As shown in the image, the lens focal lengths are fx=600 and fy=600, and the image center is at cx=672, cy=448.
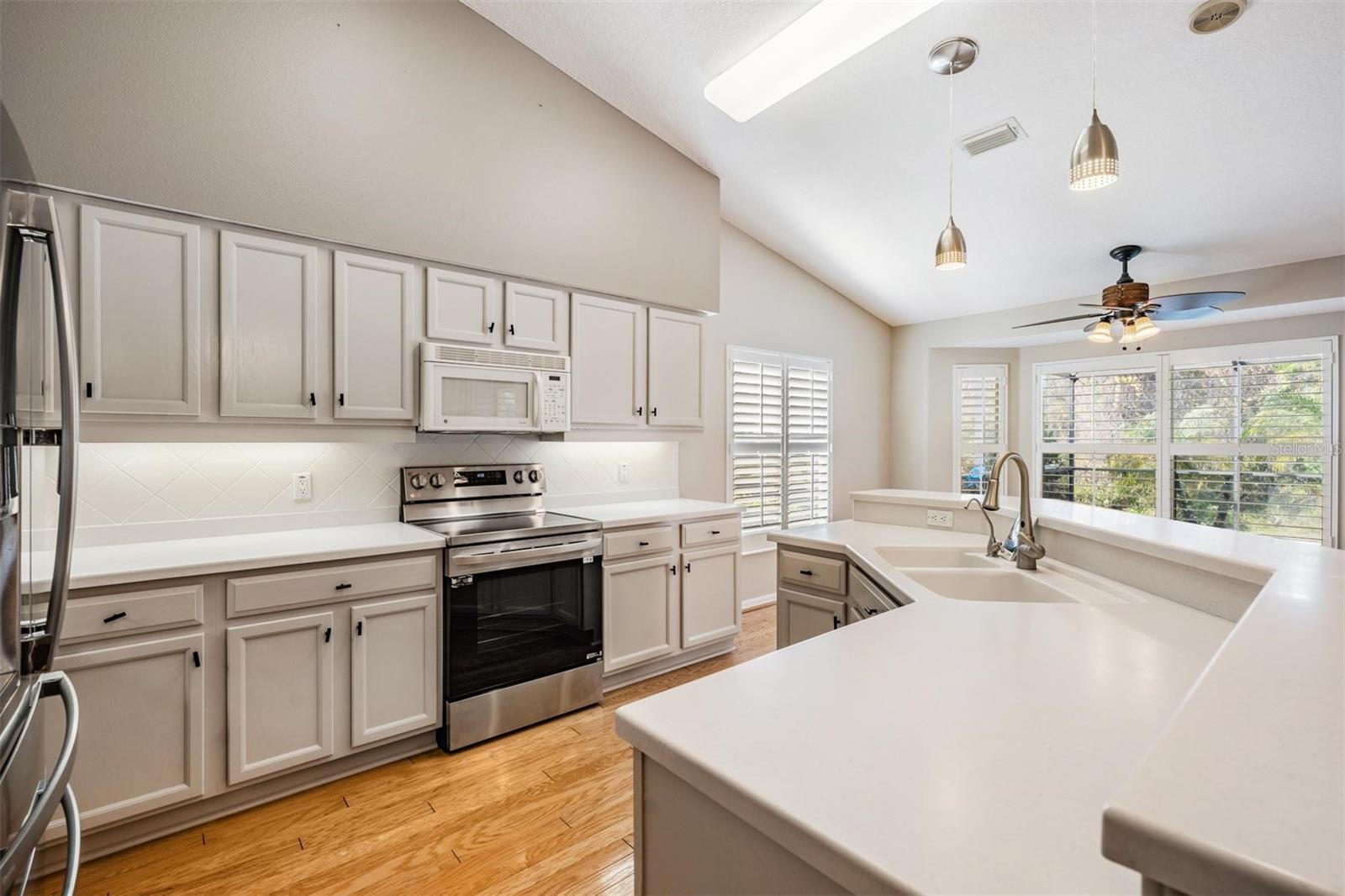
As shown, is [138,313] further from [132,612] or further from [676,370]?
[676,370]

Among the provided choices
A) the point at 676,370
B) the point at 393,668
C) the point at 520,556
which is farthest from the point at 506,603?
the point at 676,370

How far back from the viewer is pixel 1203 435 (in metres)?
4.57

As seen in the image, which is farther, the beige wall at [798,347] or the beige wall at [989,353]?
the beige wall at [798,347]

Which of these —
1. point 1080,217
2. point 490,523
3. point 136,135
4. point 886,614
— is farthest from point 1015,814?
point 1080,217

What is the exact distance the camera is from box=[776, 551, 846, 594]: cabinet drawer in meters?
2.33

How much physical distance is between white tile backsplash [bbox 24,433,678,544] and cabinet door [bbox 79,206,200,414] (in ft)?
0.97

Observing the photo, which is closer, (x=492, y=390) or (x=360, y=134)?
(x=360, y=134)

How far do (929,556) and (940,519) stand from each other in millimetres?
514

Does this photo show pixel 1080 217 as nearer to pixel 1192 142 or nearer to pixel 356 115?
pixel 1192 142

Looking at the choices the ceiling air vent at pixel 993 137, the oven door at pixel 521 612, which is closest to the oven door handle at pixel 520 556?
the oven door at pixel 521 612

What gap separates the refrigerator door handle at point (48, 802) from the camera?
868 millimetres

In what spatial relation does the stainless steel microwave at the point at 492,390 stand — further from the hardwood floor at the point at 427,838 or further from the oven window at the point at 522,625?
the hardwood floor at the point at 427,838

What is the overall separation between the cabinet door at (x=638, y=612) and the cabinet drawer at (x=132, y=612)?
1666 mm

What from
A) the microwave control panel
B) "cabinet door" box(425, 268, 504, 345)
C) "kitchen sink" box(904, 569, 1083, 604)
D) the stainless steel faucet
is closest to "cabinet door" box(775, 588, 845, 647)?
"kitchen sink" box(904, 569, 1083, 604)
